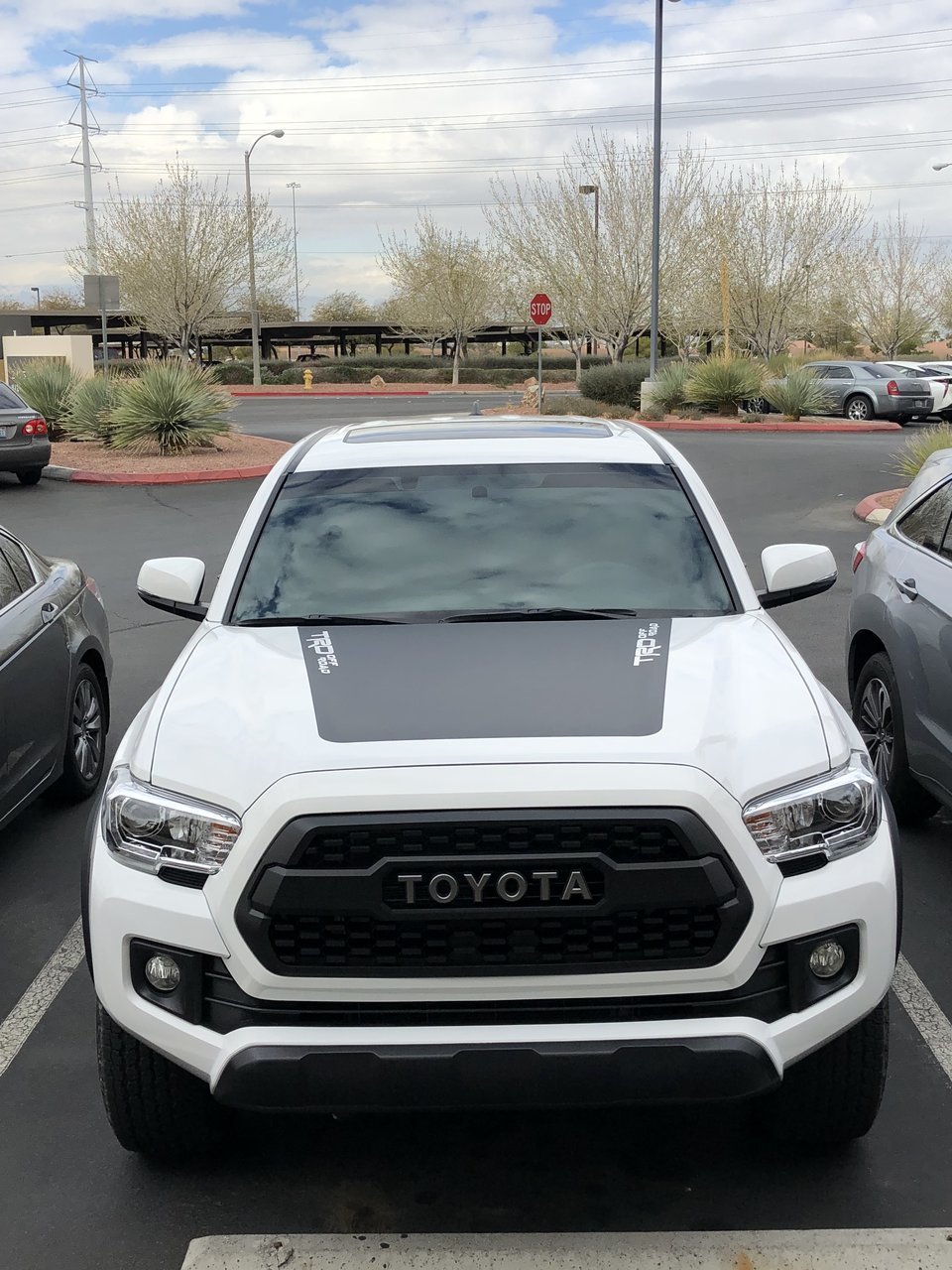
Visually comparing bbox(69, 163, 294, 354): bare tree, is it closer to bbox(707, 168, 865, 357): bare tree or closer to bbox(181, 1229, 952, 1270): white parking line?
bbox(707, 168, 865, 357): bare tree

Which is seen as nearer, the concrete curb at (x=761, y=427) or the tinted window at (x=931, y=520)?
the tinted window at (x=931, y=520)

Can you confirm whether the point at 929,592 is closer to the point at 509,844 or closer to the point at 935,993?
the point at 935,993

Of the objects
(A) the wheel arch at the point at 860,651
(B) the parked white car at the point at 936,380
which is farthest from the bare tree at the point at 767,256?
(A) the wheel arch at the point at 860,651

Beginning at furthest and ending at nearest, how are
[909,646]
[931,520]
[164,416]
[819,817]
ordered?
[164,416]
[931,520]
[909,646]
[819,817]

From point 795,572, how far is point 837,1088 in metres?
1.79

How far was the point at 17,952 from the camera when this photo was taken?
186 inches

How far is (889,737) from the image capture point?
18.8 ft

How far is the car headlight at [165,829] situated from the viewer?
2916mm

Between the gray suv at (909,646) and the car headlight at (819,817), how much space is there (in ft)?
6.47

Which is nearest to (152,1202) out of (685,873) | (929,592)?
(685,873)

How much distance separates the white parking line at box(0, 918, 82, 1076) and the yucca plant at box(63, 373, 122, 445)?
19412 mm

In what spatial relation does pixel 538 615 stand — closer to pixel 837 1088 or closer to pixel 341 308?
pixel 837 1088

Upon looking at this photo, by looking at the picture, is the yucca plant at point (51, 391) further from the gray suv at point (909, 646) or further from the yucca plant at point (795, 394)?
the gray suv at point (909, 646)

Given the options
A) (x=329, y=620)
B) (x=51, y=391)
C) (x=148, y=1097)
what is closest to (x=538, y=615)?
(x=329, y=620)
